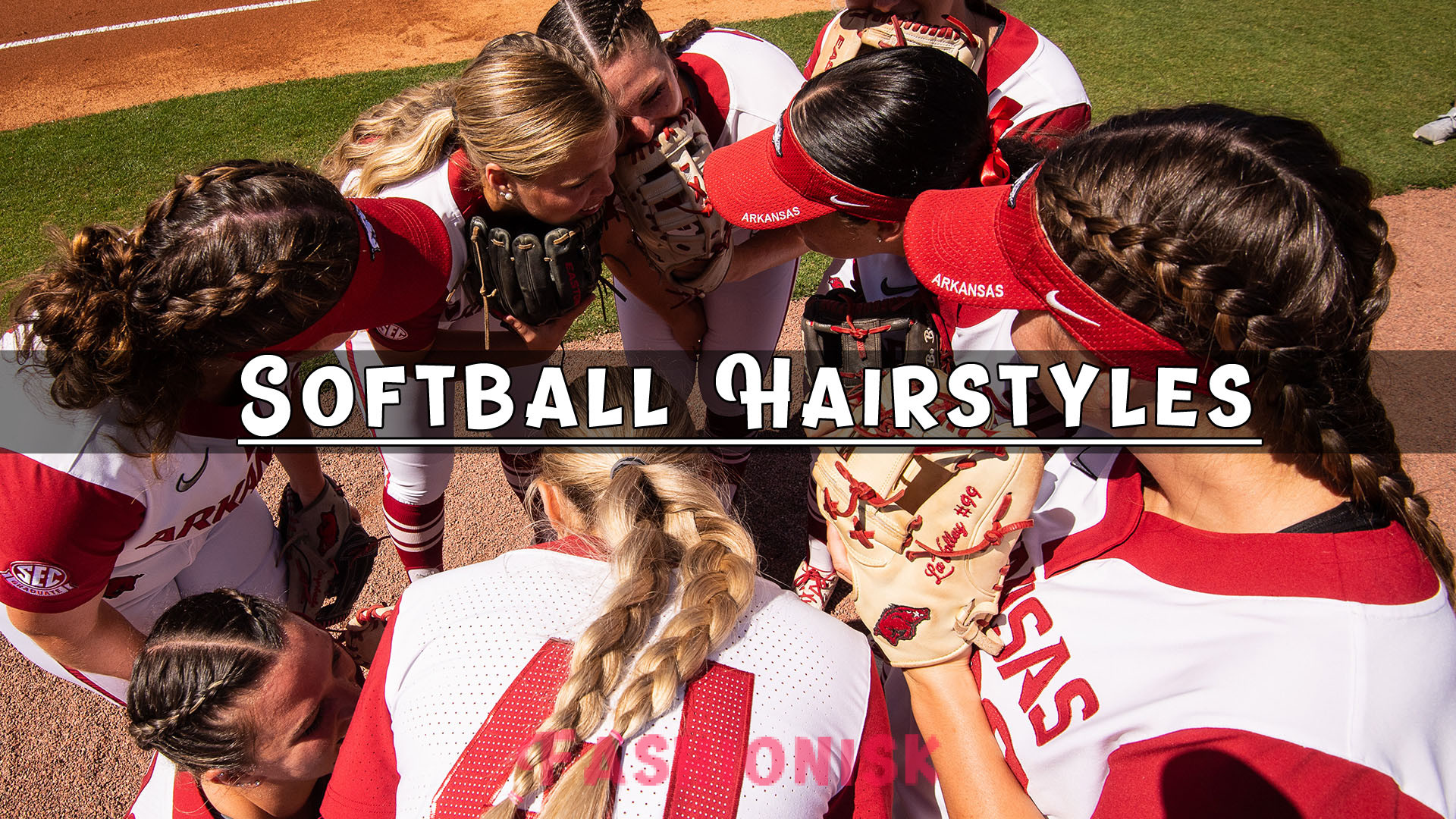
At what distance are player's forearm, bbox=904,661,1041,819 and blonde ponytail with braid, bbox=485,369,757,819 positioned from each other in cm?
40

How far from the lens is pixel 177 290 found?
4.92ft

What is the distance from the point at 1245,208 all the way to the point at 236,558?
2.50 metres

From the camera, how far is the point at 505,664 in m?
1.12

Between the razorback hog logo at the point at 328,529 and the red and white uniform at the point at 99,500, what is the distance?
0.45m

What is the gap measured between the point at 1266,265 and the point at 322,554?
2.57 m

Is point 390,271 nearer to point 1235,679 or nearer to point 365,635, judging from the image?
point 365,635

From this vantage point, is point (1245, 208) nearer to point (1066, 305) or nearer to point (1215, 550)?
point (1066, 305)

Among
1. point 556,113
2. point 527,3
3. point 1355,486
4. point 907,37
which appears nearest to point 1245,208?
point 1355,486

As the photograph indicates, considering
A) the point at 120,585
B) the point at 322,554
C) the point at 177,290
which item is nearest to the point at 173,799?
the point at 120,585

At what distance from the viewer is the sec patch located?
155 centimetres

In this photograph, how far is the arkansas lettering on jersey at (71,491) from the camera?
154 cm

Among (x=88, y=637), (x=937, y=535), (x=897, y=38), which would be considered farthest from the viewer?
(x=897, y=38)

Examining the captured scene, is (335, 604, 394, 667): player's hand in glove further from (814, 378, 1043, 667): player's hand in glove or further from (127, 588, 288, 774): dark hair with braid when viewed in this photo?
(814, 378, 1043, 667): player's hand in glove

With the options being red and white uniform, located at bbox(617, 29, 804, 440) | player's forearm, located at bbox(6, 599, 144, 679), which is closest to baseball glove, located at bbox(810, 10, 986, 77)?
red and white uniform, located at bbox(617, 29, 804, 440)
